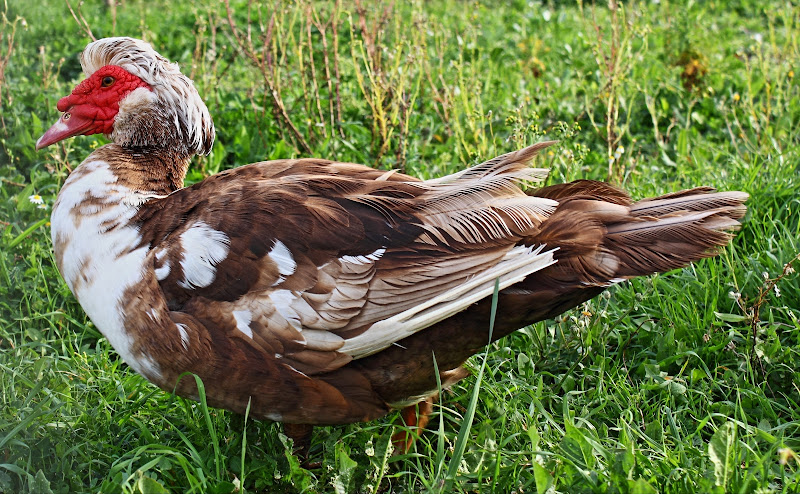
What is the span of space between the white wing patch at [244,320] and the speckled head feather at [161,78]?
0.88 m

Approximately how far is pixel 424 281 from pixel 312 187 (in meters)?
0.54

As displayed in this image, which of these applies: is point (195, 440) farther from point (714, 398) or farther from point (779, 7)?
point (779, 7)

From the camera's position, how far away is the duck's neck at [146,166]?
2926 mm

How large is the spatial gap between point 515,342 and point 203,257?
149cm

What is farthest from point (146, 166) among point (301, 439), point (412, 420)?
point (412, 420)

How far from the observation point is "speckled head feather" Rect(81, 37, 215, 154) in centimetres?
303

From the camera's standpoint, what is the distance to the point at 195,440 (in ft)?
9.45

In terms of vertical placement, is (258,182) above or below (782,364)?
above

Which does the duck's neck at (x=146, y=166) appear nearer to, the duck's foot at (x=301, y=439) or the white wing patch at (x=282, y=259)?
the white wing patch at (x=282, y=259)

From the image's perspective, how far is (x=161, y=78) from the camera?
9.94 feet

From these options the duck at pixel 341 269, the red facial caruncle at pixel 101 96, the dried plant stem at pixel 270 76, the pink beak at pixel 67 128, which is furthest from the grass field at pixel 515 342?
the red facial caruncle at pixel 101 96

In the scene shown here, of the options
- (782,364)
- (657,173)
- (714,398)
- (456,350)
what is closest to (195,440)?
(456,350)

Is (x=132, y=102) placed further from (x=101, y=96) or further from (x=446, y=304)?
(x=446, y=304)

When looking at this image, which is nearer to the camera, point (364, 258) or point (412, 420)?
point (364, 258)
